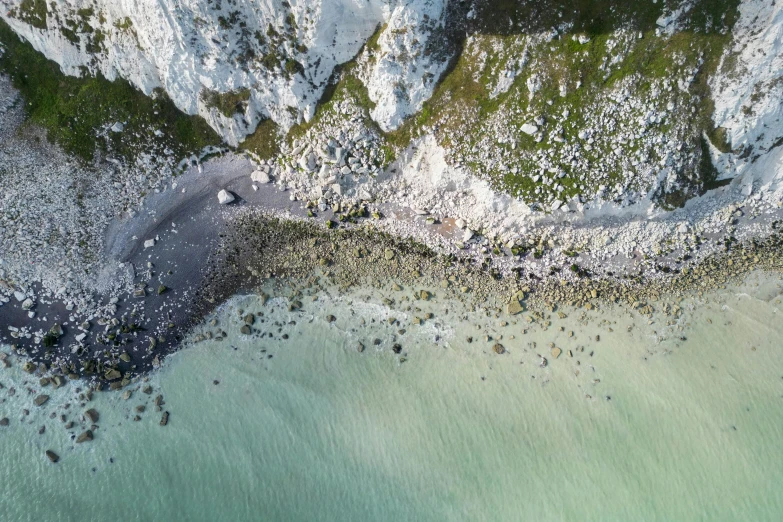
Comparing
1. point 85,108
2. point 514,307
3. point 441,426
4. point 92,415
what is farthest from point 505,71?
point 92,415

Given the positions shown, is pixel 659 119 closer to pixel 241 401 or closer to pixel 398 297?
pixel 398 297

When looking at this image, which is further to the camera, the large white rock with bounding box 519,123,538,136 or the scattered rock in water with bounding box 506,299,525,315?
the scattered rock in water with bounding box 506,299,525,315

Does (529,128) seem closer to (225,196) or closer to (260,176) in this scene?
(260,176)

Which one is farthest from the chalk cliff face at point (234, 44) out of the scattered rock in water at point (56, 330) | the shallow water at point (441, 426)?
the scattered rock in water at point (56, 330)

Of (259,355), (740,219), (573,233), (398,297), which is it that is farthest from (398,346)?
(740,219)

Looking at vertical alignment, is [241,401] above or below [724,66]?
below

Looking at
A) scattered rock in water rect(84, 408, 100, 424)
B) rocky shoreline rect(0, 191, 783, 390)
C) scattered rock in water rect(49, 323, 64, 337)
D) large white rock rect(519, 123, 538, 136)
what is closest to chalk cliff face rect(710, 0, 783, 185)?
rocky shoreline rect(0, 191, 783, 390)

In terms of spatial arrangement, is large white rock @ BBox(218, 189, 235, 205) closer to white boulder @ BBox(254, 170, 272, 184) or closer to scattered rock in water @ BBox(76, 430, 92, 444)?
white boulder @ BBox(254, 170, 272, 184)
